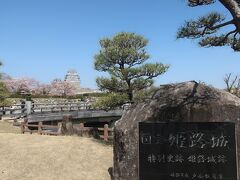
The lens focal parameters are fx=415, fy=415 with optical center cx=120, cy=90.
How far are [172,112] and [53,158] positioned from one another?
317 inches

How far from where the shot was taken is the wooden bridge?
109 ft

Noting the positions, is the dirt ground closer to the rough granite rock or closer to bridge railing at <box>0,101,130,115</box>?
the rough granite rock

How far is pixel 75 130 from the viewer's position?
21.5 m

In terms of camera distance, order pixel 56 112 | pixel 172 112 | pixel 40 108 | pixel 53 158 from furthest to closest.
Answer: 1. pixel 56 112
2. pixel 40 108
3. pixel 53 158
4. pixel 172 112

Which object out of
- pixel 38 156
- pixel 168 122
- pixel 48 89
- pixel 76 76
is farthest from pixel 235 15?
pixel 76 76

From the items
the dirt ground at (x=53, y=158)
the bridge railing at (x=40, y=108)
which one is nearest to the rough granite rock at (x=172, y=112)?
the dirt ground at (x=53, y=158)

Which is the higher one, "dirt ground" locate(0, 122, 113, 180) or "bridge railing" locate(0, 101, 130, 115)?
"bridge railing" locate(0, 101, 130, 115)

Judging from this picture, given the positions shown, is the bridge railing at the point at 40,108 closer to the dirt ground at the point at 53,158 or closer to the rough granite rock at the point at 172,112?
the dirt ground at the point at 53,158

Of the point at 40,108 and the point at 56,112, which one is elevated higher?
the point at 40,108

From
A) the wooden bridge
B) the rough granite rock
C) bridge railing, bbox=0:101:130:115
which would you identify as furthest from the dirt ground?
the wooden bridge

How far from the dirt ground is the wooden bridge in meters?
13.7

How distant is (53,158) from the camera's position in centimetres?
1460

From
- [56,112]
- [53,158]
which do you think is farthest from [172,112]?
[56,112]

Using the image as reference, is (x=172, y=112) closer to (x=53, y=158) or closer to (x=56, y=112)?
(x=53, y=158)
